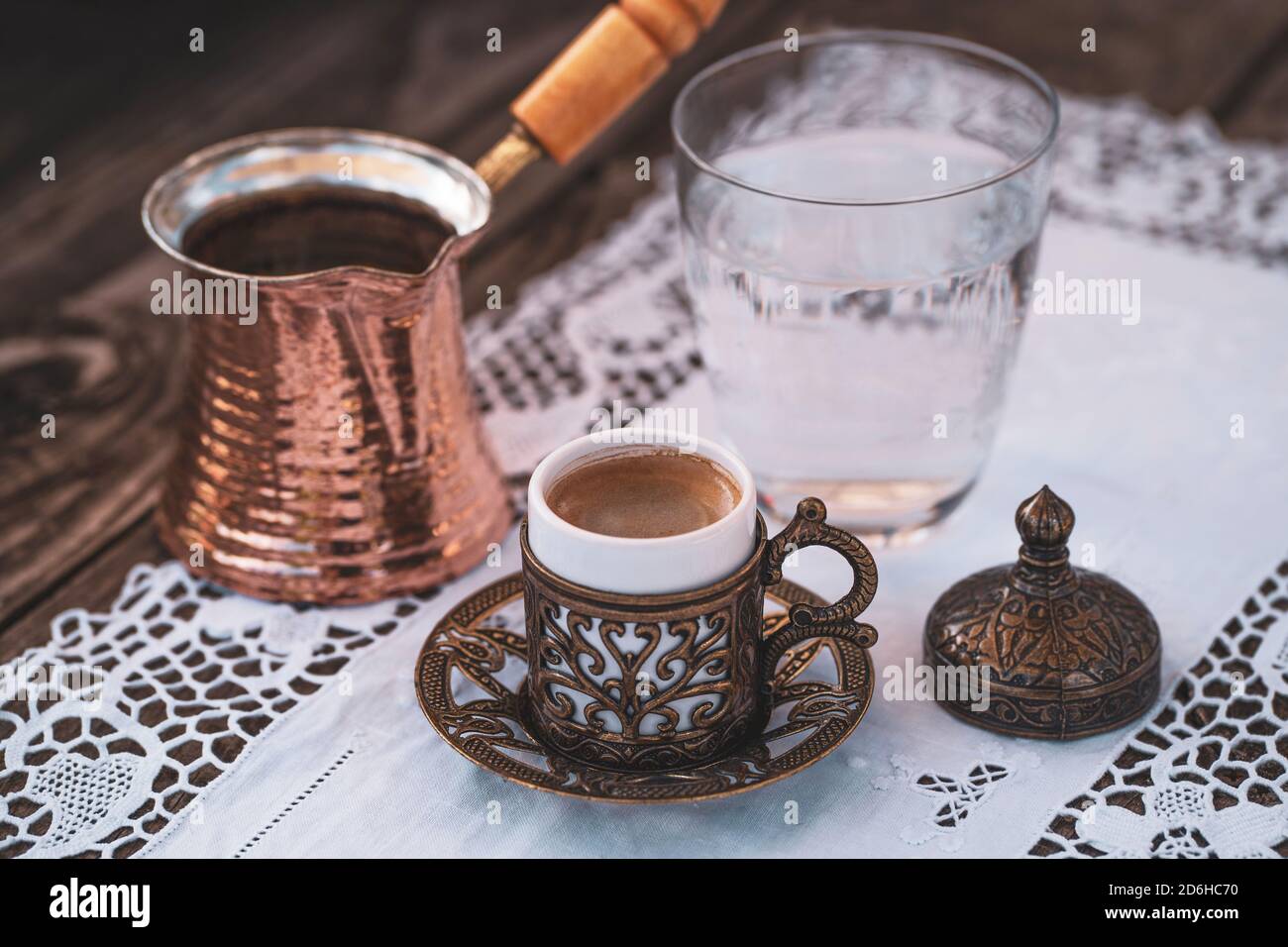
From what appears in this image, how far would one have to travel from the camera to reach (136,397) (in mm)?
1002

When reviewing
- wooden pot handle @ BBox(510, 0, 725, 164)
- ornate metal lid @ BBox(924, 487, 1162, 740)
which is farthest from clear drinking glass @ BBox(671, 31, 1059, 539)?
ornate metal lid @ BBox(924, 487, 1162, 740)

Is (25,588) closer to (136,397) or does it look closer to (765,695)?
(136,397)

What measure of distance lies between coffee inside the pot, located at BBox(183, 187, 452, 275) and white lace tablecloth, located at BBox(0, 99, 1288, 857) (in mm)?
159

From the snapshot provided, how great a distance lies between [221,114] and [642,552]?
86 cm

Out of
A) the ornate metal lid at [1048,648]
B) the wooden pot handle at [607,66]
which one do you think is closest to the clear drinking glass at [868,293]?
the wooden pot handle at [607,66]

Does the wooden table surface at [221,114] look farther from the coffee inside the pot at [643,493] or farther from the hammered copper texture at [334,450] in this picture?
the coffee inside the pot at [643,493]

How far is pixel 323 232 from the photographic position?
33.2 inches

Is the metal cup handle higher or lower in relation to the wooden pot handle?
lower

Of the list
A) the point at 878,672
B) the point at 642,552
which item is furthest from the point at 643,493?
the point at 878,672

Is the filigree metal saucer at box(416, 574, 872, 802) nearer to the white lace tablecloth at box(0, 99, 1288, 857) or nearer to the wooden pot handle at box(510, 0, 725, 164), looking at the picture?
the white lace tablecloth at box(0, 99, 1288, 857)

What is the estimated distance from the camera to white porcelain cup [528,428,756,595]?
2.03ft

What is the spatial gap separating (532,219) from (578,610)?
0.61m

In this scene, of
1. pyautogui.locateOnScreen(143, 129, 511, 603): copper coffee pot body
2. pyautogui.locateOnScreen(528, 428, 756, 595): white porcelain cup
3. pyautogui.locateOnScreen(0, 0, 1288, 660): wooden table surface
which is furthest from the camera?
pyautogui.locateOnScreen(0, 0, 1288, 660): wooden table surface
